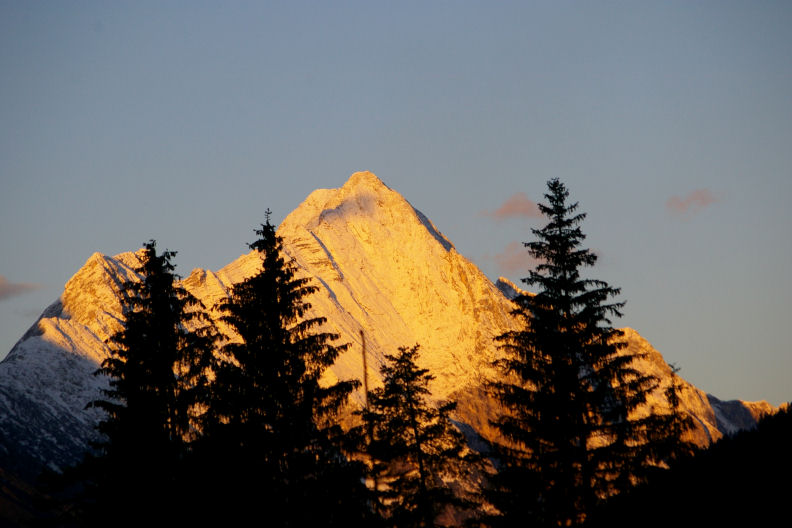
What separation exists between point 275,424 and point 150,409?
134 inches

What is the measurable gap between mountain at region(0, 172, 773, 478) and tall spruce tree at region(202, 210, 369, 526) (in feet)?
392

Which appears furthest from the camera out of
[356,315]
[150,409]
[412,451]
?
[356,315]

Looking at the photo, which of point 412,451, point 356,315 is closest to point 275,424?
point 412,451

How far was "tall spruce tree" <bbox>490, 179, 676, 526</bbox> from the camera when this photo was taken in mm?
25000

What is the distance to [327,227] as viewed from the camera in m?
197

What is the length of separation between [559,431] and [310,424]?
23.5ft

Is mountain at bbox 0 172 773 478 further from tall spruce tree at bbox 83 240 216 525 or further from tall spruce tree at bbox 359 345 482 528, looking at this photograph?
tall spruce tree at bbox 83 240 216 525

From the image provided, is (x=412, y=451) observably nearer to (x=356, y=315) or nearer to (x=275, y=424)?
(x=275, y=424)

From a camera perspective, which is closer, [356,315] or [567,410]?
[567,410]

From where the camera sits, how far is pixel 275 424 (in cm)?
2342

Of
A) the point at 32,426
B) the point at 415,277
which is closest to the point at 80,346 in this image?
the point at 32,426

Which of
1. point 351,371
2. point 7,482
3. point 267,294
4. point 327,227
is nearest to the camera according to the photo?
point 267,294

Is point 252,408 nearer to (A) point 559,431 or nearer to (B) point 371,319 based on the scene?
(A) point 559,431

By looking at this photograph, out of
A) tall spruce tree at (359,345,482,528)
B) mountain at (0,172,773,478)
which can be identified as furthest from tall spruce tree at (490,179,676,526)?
mountain at (0,172,773,478)
